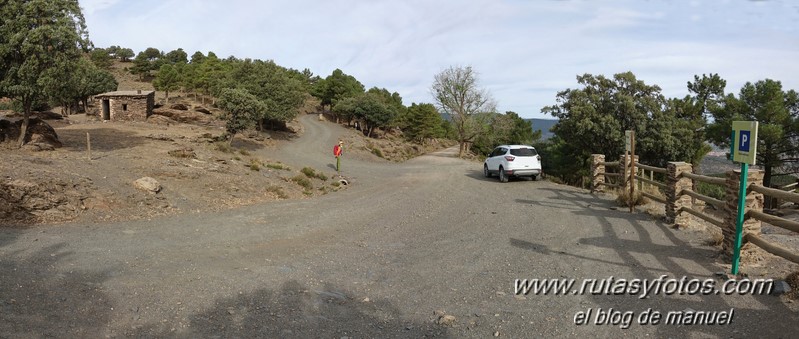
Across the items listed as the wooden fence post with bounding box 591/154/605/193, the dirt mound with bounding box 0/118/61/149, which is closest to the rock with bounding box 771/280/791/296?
the wooden fence post with bounding box 591/154/605/193

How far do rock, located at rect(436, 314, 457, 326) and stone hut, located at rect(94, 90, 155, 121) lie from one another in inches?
1643

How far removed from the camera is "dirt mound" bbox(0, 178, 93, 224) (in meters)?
9.90

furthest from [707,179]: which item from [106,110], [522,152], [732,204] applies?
[106,110]

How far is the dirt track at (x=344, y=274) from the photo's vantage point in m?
5.00

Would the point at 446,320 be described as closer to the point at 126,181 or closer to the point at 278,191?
the point at 126,181

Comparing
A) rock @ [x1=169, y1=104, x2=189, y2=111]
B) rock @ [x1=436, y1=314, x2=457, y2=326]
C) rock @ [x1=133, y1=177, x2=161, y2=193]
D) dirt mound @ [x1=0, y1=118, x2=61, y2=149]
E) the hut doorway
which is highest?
rock @ [x1=169, y1=104, x2=189, y2=111]

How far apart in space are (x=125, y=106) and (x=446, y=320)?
141 feet

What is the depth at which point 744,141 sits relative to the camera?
20.4 feet

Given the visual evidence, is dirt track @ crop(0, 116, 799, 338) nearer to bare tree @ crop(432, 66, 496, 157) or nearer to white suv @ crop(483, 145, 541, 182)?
white suv @ crop(483, 145, 541, 182)

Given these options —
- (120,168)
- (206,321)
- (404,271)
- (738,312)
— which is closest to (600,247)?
(738,312)

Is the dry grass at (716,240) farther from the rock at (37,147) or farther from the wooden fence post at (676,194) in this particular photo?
the rock at (37,147)

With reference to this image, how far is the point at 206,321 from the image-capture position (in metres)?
5.09

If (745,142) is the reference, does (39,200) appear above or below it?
below

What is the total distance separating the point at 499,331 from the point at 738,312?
2.95m
